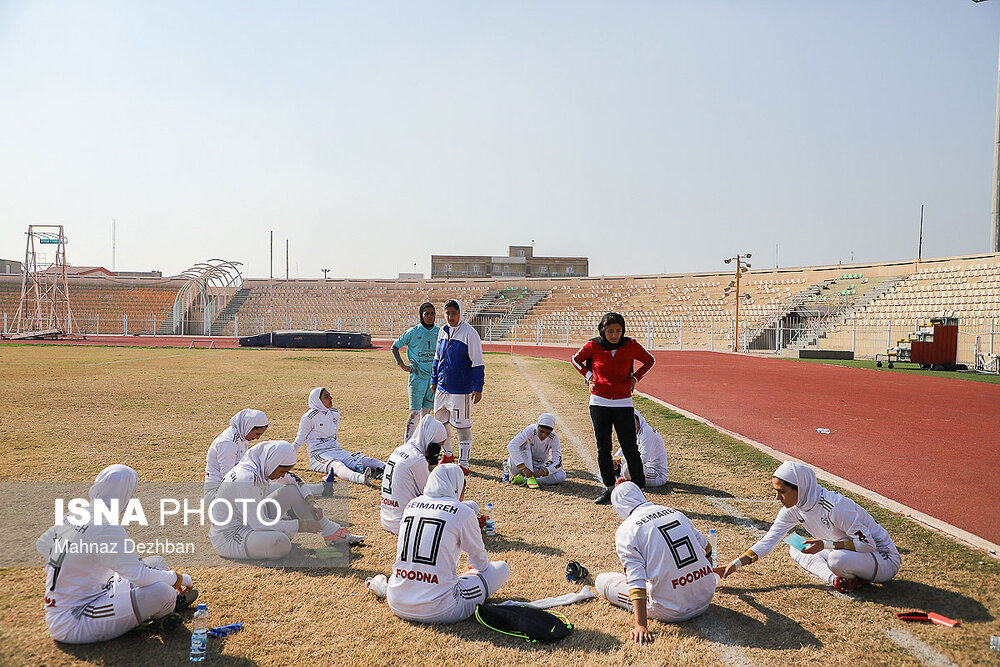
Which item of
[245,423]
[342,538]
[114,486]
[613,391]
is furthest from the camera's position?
[613,391]

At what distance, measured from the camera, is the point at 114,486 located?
134 inches

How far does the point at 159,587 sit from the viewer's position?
11.6 ft

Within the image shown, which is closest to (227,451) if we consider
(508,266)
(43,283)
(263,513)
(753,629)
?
(263,513)

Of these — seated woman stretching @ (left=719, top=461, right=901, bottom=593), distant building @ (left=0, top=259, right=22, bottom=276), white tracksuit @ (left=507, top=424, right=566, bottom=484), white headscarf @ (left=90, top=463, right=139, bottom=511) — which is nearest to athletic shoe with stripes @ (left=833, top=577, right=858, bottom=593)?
seated woman stretching @ (left=719, top=461, right=901, bottom=593)

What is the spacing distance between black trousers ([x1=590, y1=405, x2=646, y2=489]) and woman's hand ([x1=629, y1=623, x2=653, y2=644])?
2.63m

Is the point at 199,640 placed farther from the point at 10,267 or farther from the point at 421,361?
the point at 10,267

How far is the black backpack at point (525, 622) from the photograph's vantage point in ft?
11.4

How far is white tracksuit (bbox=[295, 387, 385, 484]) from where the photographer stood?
677cm

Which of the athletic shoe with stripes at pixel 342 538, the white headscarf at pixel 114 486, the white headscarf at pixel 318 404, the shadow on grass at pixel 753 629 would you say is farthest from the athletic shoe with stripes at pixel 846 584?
the white headscarf at pixel 318 404

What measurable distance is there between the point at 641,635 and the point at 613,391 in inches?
114

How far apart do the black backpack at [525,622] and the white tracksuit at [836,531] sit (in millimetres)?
1471

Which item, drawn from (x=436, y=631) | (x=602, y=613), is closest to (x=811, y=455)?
(x=602, y=613)

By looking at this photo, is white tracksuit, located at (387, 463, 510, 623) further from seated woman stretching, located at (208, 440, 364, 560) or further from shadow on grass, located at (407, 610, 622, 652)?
seated woman stretching, located at (208, 440, 364, 560)

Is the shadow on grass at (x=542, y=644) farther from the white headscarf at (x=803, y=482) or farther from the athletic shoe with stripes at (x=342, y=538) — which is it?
the white headscarf at (x=803, y=482)
